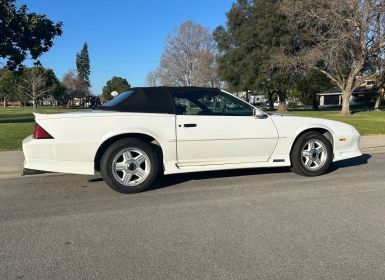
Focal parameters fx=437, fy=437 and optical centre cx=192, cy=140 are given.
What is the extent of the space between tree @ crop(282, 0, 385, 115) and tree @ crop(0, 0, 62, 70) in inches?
764

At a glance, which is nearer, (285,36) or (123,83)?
(285,36)

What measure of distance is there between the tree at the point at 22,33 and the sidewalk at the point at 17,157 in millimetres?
17657

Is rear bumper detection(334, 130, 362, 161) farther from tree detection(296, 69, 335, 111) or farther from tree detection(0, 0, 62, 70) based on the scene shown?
tree detection(296, 69, 335, 111)

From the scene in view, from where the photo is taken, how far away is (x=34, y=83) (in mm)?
80312

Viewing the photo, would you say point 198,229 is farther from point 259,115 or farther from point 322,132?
point 322,132

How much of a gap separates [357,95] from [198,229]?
286 ft

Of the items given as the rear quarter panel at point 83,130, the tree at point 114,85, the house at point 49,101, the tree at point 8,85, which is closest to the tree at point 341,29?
the rear quarter panel at point 83,130

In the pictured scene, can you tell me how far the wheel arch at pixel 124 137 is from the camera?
6.44 meters

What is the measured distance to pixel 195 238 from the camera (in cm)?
449

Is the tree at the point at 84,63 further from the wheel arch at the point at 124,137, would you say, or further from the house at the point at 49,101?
the wheel arch at the point at 124,137

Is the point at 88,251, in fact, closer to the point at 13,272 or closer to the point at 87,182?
the point at 13,272

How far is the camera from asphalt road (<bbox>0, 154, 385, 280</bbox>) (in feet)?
12.3

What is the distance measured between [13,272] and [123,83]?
134616mm

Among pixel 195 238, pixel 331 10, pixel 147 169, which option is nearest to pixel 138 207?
pixel 147 169
